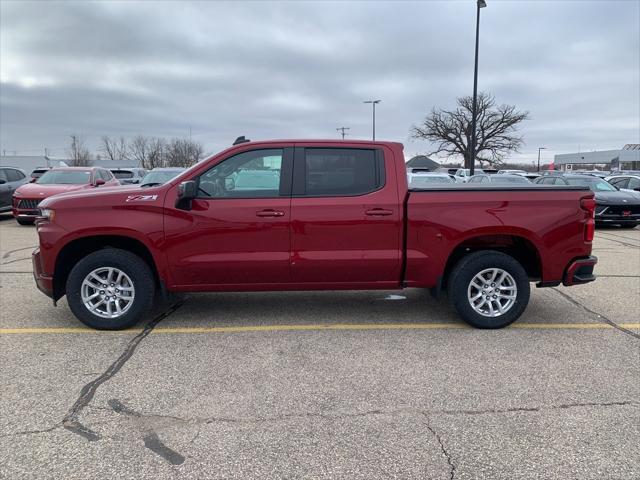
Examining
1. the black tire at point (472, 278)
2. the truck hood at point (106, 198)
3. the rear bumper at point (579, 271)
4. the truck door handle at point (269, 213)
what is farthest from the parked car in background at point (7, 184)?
the rear bumper at point (579, 271)

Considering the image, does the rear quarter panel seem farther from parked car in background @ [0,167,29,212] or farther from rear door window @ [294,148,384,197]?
parked car in background @ [0,167,29,212]

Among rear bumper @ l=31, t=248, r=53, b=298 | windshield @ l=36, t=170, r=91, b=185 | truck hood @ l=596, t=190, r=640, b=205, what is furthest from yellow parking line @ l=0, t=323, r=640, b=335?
windshield @ l=36, t=170, r=91, b=185

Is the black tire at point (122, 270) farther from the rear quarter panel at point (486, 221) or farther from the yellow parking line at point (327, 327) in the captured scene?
the rear quarter panel at point (486, 221)

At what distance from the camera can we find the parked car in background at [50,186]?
13.4 m

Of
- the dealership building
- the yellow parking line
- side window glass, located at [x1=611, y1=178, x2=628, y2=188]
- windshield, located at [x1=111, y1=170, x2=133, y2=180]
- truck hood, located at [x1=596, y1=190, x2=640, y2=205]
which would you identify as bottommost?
the yellow parking line

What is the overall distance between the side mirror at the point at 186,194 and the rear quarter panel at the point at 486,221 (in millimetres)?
2053

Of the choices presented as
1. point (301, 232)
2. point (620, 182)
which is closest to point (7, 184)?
point (301, 232)

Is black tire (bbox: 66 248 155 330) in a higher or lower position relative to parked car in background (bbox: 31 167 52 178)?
lower

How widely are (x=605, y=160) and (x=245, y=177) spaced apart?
96439 mm

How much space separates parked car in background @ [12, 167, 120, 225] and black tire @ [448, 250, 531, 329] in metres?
10.7

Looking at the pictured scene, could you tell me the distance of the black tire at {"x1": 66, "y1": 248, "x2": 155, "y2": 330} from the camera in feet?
15.8

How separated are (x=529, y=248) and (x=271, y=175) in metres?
2.75

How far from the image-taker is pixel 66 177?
577 inches

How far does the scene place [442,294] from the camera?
21.0ft
